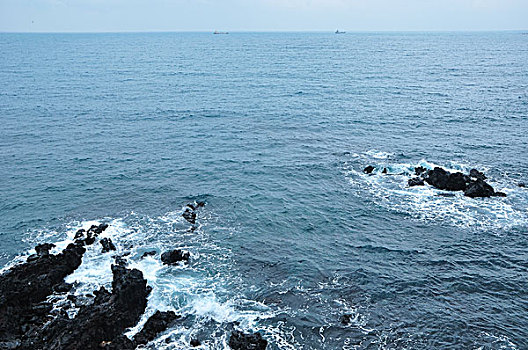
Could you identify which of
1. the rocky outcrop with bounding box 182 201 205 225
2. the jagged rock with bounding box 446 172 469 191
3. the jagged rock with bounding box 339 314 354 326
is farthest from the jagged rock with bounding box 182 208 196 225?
the jagged rock with bounding box 446 172 469 191

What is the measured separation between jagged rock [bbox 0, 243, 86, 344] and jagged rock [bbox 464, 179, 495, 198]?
160 feet

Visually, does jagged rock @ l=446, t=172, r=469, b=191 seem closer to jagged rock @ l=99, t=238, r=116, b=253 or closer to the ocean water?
the ocean water

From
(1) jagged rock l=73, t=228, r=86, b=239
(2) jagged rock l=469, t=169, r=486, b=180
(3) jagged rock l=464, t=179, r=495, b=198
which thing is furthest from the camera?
(2) jagged rock l=469, t=169, r=486, b=180

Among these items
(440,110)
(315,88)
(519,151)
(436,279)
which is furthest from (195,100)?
(436,279)

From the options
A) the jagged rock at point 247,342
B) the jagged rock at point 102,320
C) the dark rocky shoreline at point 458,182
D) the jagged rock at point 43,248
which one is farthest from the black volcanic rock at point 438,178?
the jagged rock at point 43,248

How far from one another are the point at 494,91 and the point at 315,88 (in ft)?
169

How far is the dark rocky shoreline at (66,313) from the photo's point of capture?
29719 mm

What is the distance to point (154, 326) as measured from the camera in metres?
32.3

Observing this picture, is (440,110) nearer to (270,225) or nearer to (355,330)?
(270,225)

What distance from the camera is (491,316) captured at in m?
33.2

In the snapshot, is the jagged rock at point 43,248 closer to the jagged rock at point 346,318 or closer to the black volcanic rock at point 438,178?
the jagged rock at point 346,318

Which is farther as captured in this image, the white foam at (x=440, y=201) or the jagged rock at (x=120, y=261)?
the white foam at (x=440, y=201)

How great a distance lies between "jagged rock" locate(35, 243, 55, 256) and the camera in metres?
40.4

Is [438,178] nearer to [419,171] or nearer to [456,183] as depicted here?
[456,183]
